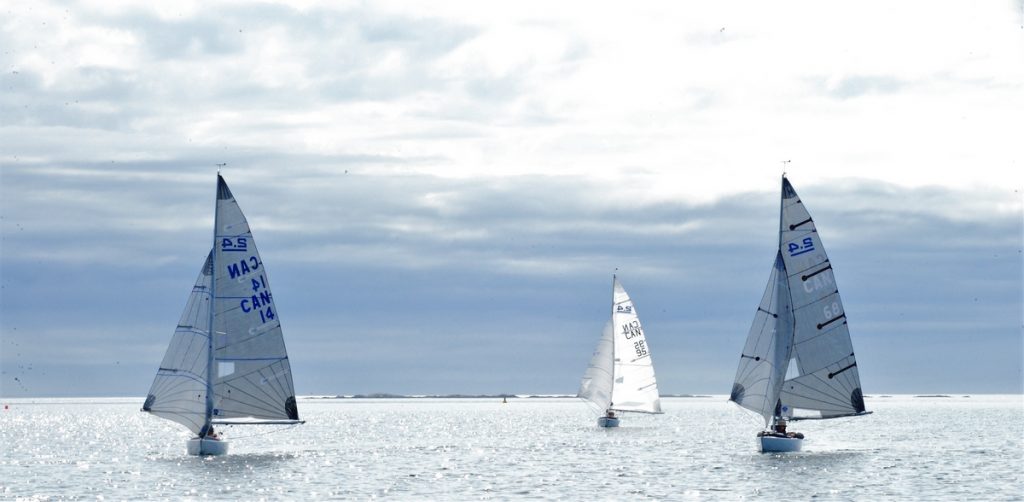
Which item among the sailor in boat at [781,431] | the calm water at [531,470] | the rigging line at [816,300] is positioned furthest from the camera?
the sailor in boat at [781,431]

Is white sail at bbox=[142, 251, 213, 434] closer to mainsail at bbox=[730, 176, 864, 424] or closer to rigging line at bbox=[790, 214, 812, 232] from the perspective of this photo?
mainsail at bbox=[730, 176, 864, 424]

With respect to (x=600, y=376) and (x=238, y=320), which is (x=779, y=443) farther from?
(x=600, y=376)

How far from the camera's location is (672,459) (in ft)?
249

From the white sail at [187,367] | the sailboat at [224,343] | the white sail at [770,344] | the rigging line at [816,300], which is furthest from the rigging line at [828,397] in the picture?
the white sail at [187,367]

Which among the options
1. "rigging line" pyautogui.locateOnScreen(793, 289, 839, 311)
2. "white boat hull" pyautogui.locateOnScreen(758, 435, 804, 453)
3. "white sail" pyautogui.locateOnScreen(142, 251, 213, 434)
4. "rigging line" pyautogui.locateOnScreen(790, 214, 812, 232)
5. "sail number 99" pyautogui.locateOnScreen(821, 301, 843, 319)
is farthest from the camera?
"white boat hull" pyautogui.locateOnScreen(758, 435, 804, 453)

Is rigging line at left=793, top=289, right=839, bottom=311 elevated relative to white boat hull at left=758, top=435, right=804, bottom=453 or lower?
elevated

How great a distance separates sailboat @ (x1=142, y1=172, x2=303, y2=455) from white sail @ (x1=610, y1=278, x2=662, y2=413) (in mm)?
43151

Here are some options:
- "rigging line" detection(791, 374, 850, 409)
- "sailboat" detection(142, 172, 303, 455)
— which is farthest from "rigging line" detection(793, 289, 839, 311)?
"sailboat" detection(142, 172, 303, 455)

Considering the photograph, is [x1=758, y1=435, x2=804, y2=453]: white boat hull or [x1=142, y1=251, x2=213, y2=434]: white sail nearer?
[x1=142, y1=251, x2=213, y2=434]: white sail

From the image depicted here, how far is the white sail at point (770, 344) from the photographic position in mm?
70625

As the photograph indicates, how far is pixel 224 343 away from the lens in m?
67.5

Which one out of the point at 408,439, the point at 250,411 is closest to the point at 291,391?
the point at 250,411

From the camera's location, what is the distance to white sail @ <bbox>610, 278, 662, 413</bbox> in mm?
106625

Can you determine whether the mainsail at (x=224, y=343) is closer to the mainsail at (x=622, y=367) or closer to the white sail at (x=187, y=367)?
the white sail at (x=187, y=367)
